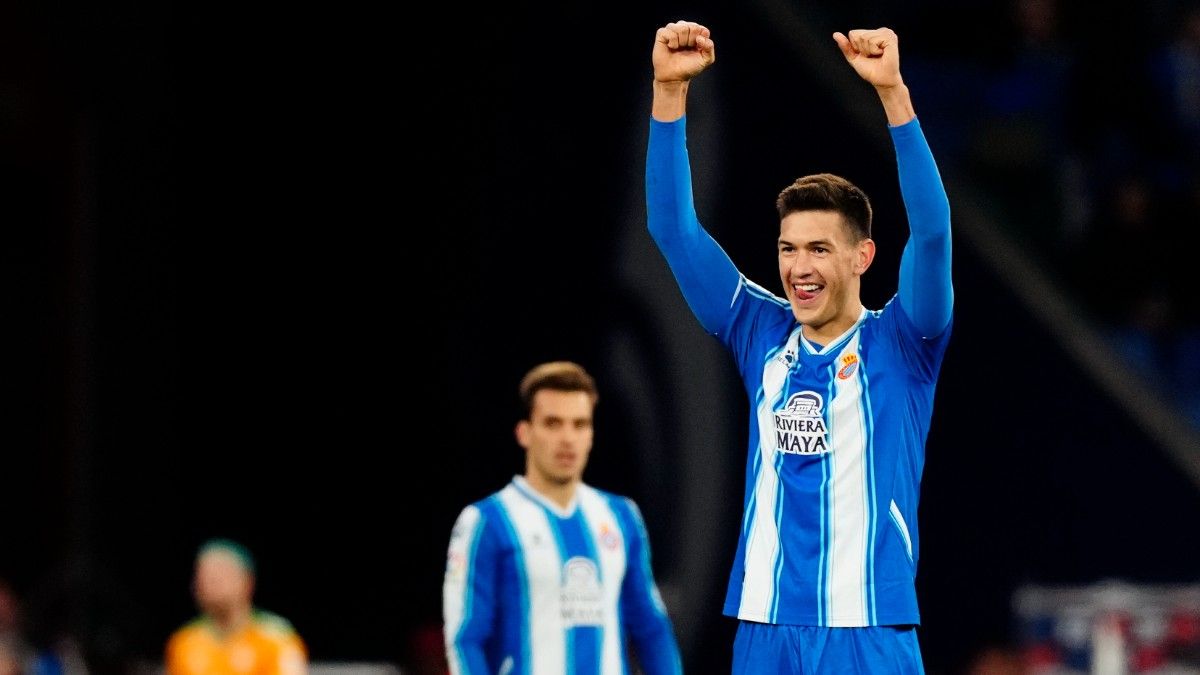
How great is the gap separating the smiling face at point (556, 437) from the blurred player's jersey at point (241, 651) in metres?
3.63

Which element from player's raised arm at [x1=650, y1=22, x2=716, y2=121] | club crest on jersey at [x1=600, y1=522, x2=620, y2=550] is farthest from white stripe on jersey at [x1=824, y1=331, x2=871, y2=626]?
club crest on jersey at [x1=600, y1=522, x2=620, y2=550]

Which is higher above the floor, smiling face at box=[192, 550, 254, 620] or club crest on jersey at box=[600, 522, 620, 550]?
club crest on jersey at box=[600, 522, 620, 550]

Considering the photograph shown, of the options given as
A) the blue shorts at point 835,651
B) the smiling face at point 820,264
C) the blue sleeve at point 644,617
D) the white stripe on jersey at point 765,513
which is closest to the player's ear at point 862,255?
the smiling face at point 820,264

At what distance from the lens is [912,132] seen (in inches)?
158

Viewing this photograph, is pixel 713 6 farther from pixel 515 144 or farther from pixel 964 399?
pixel 964 399

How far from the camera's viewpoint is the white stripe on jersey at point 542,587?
238 inches

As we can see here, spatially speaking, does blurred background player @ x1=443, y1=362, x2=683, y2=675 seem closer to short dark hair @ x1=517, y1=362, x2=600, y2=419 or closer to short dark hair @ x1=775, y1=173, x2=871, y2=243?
short dark hair @ x1=517, y1=362, x2=600, y2=419

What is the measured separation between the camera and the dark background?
991 centimetres

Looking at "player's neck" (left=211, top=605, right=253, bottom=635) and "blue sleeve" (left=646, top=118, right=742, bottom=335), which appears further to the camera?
"player's neck" (left=211, top=605, right=253, bottom=635)

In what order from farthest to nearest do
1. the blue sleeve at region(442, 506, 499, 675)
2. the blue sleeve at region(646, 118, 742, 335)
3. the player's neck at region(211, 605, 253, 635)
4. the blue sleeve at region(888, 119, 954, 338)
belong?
1. the player's neck at region(211, 605, 253, 635)
2. the blue sleeve at region(442, 506, 499, 675)
3. the blue sleeve at region(646, 118, 742, 335)
4. the blue sleeve at region(888, 119, 954, 338)

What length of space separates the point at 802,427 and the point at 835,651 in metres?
0.50

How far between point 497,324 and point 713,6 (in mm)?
2186

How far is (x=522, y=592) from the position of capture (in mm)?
6078

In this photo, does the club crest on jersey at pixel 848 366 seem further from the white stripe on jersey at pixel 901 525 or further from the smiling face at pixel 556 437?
the smiling face at pixel 556 437
